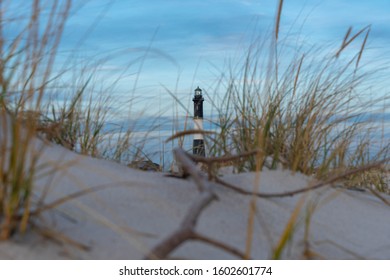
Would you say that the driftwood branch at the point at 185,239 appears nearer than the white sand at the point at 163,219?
Yes

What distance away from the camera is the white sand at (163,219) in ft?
4.59

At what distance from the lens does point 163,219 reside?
1.61 meters

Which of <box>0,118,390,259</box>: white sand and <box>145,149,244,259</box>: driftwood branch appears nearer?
<box>145,149,244,259</box>: driftwood branch

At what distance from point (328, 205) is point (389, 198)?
0.70 m

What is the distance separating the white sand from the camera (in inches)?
55.1

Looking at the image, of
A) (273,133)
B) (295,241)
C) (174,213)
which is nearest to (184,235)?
(174,213)

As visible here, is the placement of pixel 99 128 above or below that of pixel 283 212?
above

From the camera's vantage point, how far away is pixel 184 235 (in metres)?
1.29

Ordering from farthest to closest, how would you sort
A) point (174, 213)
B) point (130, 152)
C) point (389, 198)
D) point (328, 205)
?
point (130, 152) < point (389, 198) < point (328, 205) < point (174, 213)

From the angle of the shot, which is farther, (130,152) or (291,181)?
(130,152)

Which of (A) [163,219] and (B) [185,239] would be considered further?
(A) [163,219]

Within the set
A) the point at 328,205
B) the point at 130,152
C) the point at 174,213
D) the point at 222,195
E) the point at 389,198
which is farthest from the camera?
the point at 130,152
